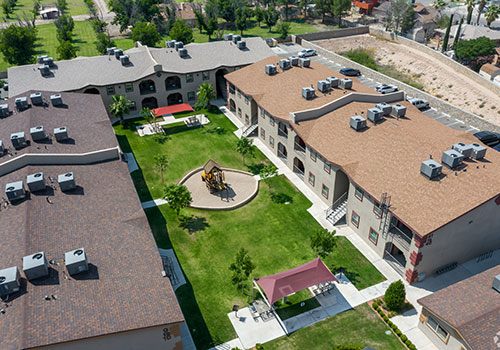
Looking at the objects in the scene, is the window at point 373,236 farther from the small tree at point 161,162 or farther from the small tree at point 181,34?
the small tree at point 181,34

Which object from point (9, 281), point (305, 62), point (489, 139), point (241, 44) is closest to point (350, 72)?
point (305, 62)

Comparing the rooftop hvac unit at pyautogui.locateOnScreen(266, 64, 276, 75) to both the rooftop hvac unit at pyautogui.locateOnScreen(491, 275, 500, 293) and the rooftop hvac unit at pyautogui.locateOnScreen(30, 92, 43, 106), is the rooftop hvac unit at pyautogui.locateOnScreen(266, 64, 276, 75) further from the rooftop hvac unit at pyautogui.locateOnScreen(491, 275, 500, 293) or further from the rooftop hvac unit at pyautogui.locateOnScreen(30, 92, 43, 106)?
the rooftop hvac unit at pyautogui.locateOnScreen(491, 275, 500, 293)

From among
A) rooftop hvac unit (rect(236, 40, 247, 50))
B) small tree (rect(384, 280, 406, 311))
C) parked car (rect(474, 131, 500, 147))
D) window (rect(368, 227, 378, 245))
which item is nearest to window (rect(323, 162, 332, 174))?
window (rect(368, 227, 378, 245))

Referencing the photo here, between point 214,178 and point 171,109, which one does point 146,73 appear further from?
point 214,178

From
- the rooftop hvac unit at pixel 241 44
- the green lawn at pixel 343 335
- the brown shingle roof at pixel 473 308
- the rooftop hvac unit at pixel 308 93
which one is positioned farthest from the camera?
the rooftop hvac unit at pixel 241 44

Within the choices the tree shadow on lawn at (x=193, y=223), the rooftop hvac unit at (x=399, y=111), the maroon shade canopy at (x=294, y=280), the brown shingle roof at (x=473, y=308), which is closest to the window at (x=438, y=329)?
the brown shingle roof at (x=473, y=308)

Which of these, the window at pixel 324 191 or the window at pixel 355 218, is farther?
the window at pixel 324 191
